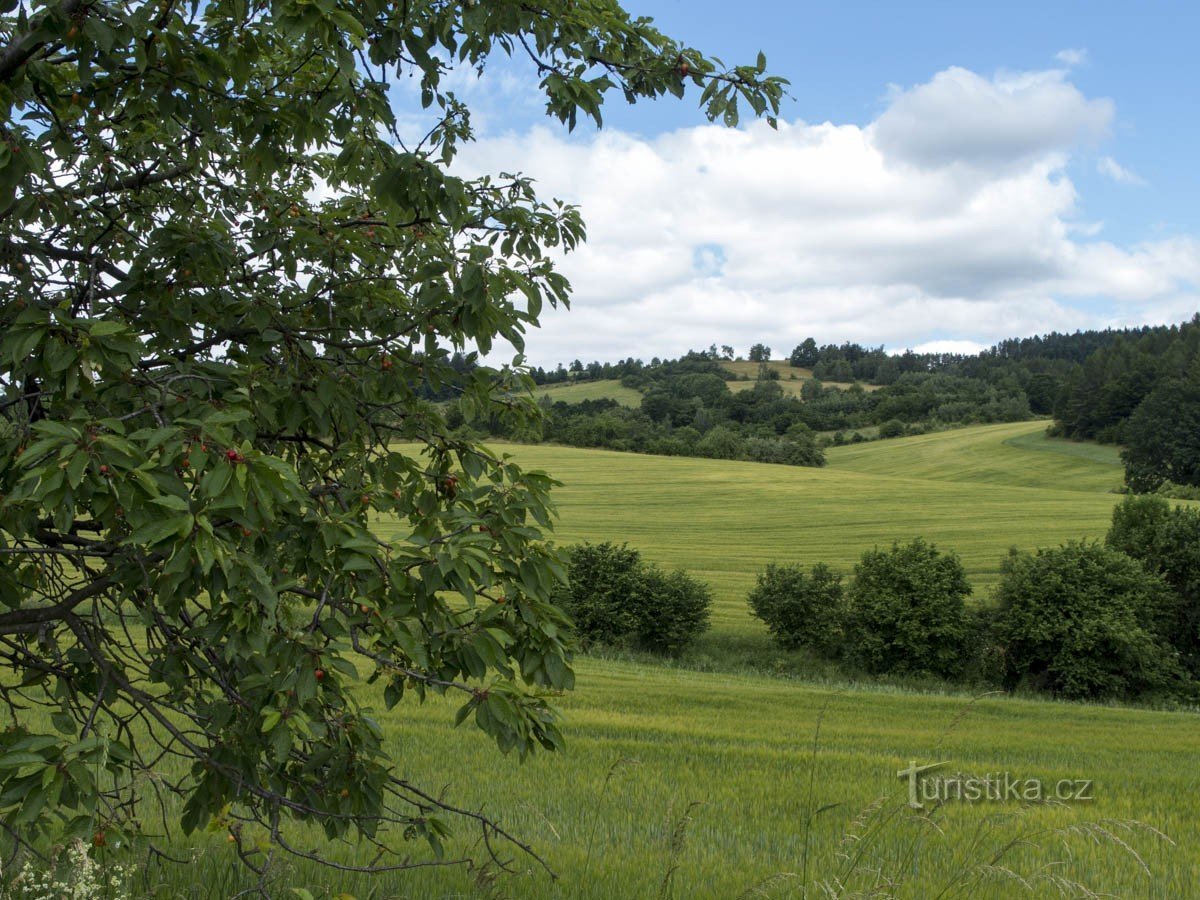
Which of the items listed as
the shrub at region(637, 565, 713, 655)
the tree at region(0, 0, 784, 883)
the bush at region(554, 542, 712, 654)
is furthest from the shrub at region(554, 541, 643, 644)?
the tree at region(0, 0, 784, 883)

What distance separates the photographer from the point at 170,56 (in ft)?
11.4

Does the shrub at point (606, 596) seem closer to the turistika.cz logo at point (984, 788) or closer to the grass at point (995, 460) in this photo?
the turistika.cz logo at point (984, 788)

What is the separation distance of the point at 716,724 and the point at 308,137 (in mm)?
11555

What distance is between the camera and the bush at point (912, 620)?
31.2 metres

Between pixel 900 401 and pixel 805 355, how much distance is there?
52309mm

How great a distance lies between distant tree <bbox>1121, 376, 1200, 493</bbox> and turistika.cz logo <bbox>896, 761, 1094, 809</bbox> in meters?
77.4

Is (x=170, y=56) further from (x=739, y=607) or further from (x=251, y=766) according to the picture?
(x=739, y=607)

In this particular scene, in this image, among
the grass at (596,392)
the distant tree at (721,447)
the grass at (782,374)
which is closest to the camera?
the distant tree at (721,447)

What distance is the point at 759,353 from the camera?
186125mm

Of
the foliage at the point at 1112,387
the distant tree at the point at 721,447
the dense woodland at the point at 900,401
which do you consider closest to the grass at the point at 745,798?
the dense woodland at the point at 900,401

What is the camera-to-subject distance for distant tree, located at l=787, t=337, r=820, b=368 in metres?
176

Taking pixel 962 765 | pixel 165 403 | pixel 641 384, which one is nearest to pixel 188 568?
pixel 165 403

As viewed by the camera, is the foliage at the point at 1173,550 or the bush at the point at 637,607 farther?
the foliage at the point at 1173,550

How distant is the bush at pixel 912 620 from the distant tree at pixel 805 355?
146 meters
